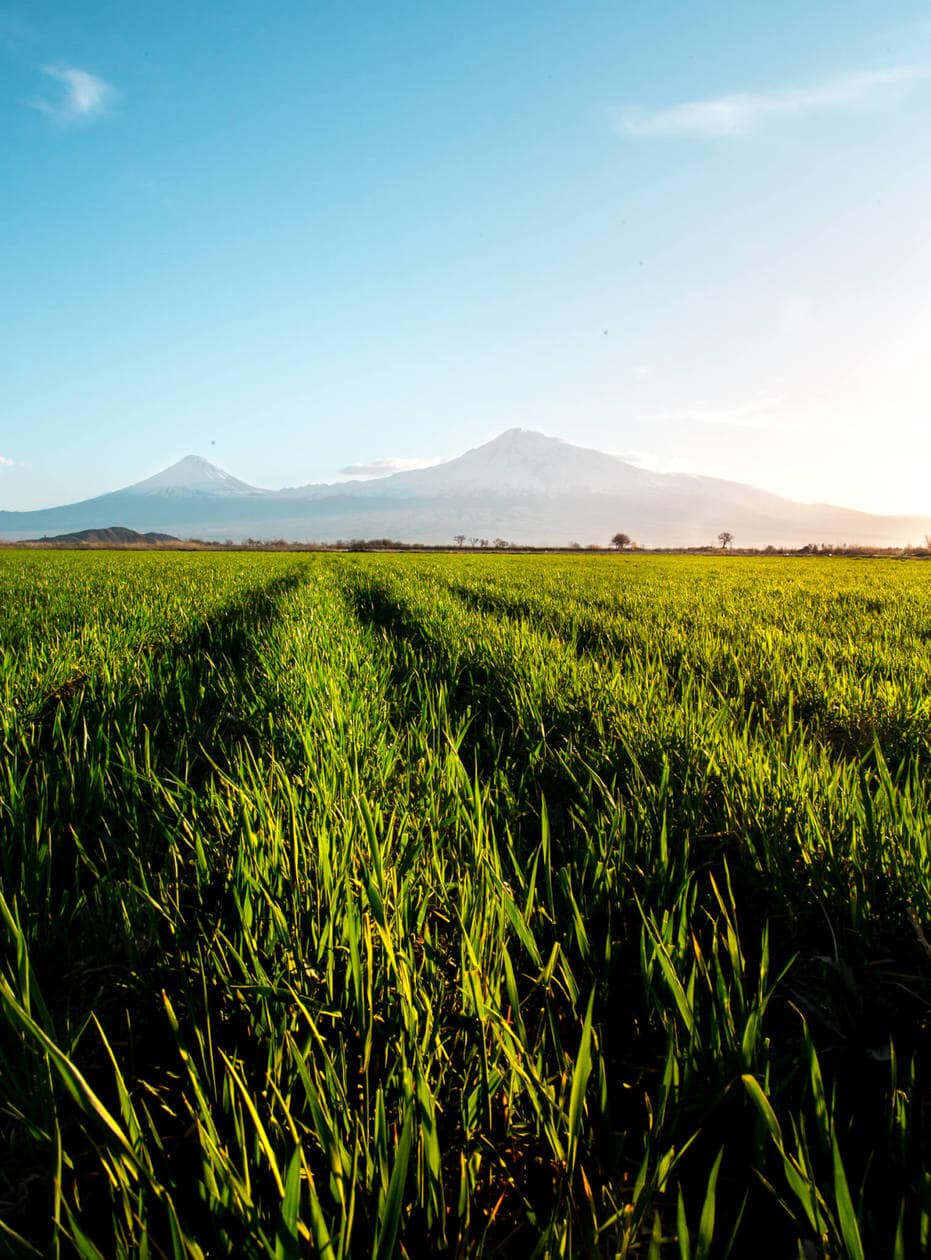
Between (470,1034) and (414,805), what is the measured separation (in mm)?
1096

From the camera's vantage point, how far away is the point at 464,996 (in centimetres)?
117

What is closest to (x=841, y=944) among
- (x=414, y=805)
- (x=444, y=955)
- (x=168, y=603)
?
(x=444, y=955)

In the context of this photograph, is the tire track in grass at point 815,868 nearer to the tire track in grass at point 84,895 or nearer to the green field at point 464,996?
the green field at point 464,996

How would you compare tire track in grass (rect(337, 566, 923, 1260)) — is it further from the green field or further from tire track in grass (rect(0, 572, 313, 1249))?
tire track in grass (rect(0, 572, 313, 1249))

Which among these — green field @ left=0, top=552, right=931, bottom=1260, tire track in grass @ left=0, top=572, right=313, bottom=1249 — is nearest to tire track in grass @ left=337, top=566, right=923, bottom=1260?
green field @ left=0, top=552, right=931, bottom=1260

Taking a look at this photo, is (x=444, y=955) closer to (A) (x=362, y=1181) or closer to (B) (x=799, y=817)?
(A) (x=362, y=1181)

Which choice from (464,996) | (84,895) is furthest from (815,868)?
(84,895)

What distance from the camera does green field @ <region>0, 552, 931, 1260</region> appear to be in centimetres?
86

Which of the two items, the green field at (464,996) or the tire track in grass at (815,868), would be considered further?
the tire track in grass at (815,868)

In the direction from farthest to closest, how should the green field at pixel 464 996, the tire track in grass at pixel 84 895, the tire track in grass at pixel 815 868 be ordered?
the tire track in grass at pixel 815 868 → the tire track in grass at pixel 84 895 → the green field at pixel 464 996

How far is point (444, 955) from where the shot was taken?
1.52m

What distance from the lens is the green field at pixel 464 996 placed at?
86 centimetres

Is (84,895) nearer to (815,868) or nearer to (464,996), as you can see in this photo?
(464,996)

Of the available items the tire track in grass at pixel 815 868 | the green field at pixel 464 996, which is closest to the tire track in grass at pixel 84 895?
the green field at pixel 464 996
